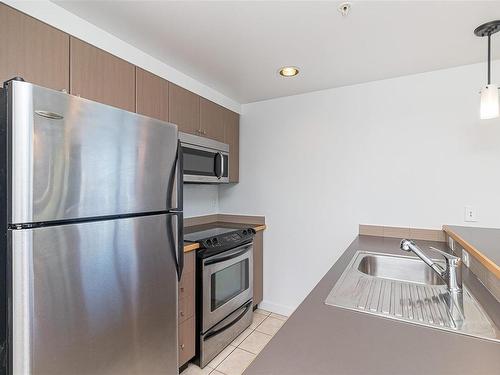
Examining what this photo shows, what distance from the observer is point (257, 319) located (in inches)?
106

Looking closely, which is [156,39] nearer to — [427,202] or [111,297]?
[111,297]

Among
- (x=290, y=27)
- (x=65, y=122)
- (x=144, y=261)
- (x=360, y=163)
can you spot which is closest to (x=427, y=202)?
(x=360, y=163)

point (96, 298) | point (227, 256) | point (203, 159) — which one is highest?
point (203, 159)

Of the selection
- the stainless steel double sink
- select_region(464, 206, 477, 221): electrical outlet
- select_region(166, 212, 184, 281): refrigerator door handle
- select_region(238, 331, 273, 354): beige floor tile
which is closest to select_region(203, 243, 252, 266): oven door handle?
select_region(166, 212, 184, 281): refrigerator door handle

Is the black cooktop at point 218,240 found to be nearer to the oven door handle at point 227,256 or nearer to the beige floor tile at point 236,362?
the oven door handle at point 227,256

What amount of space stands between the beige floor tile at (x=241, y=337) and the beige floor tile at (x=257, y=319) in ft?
0.24

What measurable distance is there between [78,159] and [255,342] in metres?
2.00

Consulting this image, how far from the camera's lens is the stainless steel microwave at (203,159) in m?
2.07

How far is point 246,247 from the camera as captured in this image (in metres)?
2.44

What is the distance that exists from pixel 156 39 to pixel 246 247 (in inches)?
68.1

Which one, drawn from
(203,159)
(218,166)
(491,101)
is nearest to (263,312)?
(218,166)

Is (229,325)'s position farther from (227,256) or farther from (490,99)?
(490,99)

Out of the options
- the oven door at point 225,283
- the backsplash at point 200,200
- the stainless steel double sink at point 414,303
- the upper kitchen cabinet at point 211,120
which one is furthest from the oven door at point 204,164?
the stainless steel double sink at point 414,303

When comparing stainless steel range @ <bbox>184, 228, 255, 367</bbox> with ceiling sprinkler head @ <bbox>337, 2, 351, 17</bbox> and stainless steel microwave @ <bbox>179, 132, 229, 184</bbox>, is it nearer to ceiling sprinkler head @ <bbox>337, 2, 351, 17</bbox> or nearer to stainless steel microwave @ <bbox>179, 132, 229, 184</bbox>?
stainless steel microwave @ <bbox>179, 132, 229, 184</bbox>
